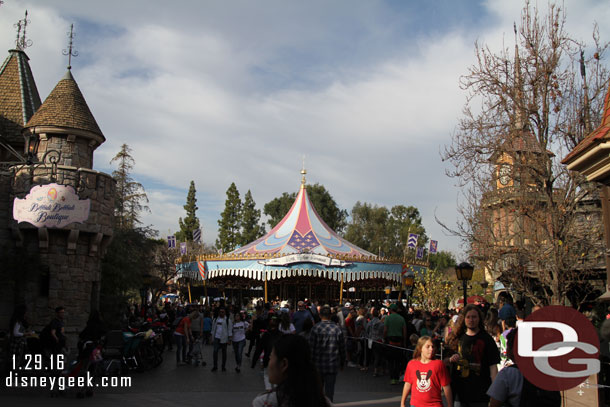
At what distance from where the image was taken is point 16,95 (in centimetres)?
2058

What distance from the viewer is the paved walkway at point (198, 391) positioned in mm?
9016

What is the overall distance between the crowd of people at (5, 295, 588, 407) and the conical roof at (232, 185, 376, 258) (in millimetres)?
11740

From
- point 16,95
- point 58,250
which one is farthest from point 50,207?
point 16,95

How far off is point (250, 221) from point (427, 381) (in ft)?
212

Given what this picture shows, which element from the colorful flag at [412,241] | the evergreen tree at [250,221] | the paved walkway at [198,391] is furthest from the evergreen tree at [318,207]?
the paved walkway at [198,391]

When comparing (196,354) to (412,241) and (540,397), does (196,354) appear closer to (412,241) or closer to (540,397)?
(540,397)

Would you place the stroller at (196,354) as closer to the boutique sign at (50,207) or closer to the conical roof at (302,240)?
the boutique sign at (50,207)

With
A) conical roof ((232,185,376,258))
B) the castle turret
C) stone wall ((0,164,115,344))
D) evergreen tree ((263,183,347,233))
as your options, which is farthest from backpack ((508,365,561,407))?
evergreen tree ((263,183,347,233))

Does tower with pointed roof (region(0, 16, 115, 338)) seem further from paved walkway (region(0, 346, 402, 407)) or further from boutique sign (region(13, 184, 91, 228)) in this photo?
paved walkway (region(0, 346, 402, 407))

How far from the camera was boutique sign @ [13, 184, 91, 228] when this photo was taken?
15.6m

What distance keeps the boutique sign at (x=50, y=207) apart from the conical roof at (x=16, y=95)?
457 cm

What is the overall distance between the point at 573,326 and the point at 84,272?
569 inches

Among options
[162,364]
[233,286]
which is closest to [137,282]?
[162,364]

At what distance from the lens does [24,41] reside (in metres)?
22.2
